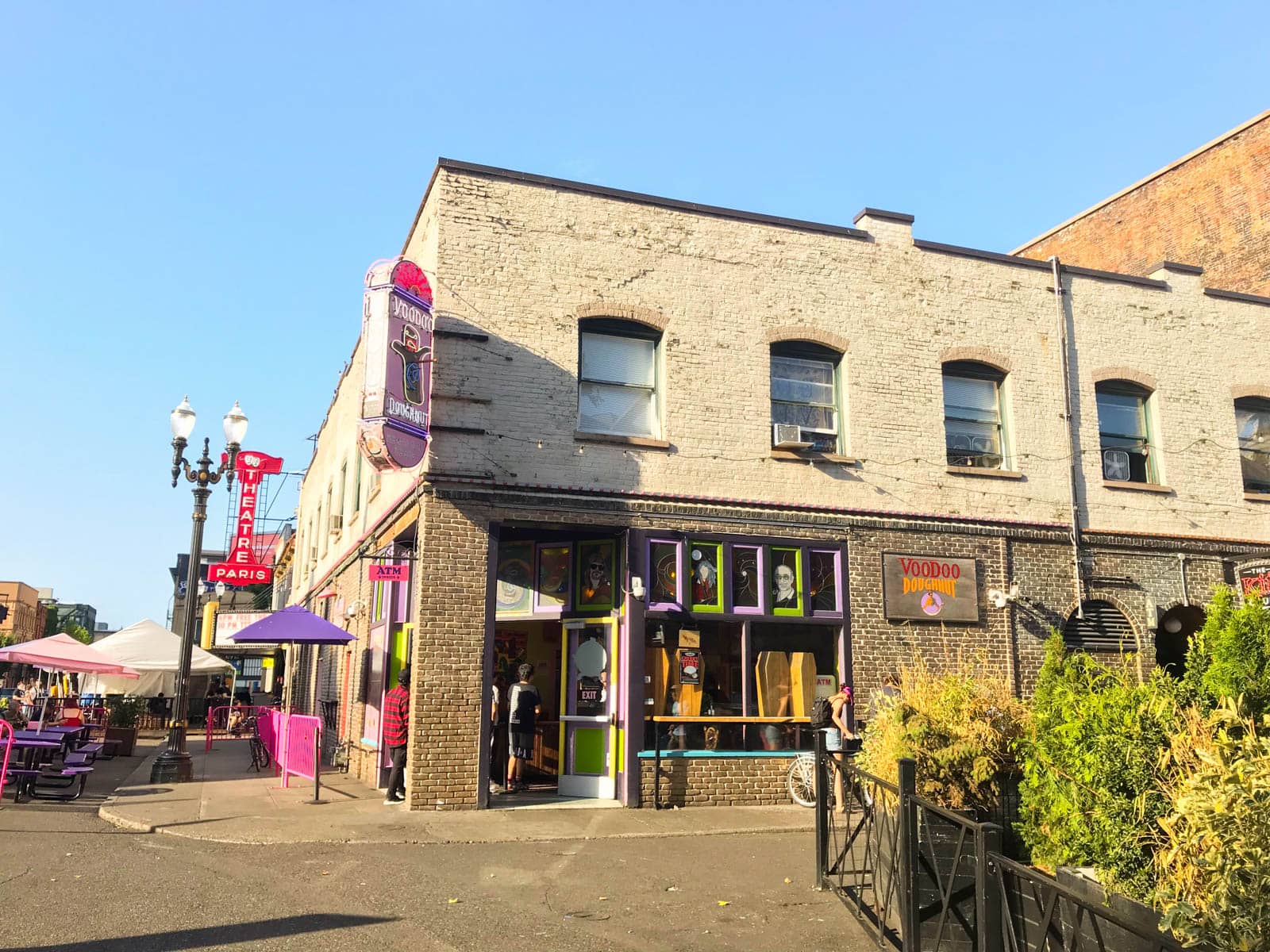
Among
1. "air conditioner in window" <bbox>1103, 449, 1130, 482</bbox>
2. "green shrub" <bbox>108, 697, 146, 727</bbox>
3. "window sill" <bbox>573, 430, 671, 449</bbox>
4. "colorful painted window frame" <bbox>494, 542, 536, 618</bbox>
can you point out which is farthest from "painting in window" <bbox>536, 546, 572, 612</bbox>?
"green shrub" <bbox>108, 697, 146, 727</bbox>

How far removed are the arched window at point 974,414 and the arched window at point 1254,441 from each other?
463 cm

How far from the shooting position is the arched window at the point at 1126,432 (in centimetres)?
1568

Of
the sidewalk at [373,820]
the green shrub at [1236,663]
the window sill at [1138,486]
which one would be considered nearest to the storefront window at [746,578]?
the sidewalk at [373,820]

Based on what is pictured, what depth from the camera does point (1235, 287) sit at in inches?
813

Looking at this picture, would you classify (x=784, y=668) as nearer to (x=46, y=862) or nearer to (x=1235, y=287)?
(x=46, y=862)

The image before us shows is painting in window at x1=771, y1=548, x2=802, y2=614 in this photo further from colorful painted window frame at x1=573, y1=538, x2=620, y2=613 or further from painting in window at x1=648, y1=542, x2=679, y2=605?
colorful painted window frame at x1=573, y1=538, x2=620, y2=613

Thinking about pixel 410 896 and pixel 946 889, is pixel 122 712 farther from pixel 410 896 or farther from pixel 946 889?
pixel 946 889

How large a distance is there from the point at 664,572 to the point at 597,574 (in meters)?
0.97

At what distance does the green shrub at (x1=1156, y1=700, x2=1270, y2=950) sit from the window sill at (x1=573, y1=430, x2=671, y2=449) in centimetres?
894

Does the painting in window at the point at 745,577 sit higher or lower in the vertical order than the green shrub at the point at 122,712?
higher

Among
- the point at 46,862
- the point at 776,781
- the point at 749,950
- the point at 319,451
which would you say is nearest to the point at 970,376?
the point at 776,781

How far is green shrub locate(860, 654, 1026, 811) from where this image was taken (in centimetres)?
672

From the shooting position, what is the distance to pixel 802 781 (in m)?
12.7

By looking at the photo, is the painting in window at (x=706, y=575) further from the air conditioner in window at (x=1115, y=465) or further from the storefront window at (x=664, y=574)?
the air conditioner in window at (x=1115, y=465)
